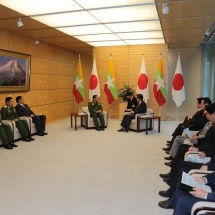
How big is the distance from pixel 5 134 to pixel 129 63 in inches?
244

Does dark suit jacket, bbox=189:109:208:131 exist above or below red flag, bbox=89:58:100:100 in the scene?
below

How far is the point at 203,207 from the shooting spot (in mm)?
1892

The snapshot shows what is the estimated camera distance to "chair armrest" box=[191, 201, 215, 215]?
1.88 metres

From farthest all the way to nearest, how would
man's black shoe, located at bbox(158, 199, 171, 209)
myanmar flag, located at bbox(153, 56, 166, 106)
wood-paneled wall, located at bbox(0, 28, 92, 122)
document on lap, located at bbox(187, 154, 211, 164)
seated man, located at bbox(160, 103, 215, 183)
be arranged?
myanmar flag, located at bbox(153, 56, 166, 106) → wood-paneled wall, located at bbox(0, 28, 92, 122) → seated man, located at bbox(160, 103, 215, 183) → document on lap, located at bbox(187, 154, 211, 164) → man's black shoe, located at bbox(158, 199, 171, 209)

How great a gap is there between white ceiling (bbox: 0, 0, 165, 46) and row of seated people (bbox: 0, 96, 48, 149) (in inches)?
97.3

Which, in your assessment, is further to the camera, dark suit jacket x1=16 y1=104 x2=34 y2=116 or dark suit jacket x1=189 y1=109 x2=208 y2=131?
dark suit jacket x1=16 y1=104 x2=34 y2=116

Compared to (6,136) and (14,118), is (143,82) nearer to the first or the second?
(14,118)

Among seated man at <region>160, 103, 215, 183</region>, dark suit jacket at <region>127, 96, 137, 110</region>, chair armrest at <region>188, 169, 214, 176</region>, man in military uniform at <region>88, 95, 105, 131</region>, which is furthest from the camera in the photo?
dark suit jacket at <region>127, 96, 137, 110</region>

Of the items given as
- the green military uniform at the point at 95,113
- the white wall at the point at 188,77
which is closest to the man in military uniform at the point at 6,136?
the green military uniform at the point at 95,113

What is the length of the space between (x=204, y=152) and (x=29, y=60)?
6.46 m

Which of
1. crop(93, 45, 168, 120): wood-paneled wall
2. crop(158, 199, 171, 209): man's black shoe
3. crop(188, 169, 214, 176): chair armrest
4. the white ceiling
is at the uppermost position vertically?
the white ceiling

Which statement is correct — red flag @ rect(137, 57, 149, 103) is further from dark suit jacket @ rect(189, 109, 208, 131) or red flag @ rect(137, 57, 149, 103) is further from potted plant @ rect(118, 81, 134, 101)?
dark suit jacket @ rect(189, 109, 208, 131)

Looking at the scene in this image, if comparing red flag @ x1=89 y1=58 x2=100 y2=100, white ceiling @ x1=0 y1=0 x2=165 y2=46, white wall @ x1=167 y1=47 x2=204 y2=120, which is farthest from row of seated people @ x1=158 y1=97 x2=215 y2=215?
white wall @ x1=167 y1=47 x2=204 y2=120

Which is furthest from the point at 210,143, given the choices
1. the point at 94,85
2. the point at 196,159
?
the point at 94,85
